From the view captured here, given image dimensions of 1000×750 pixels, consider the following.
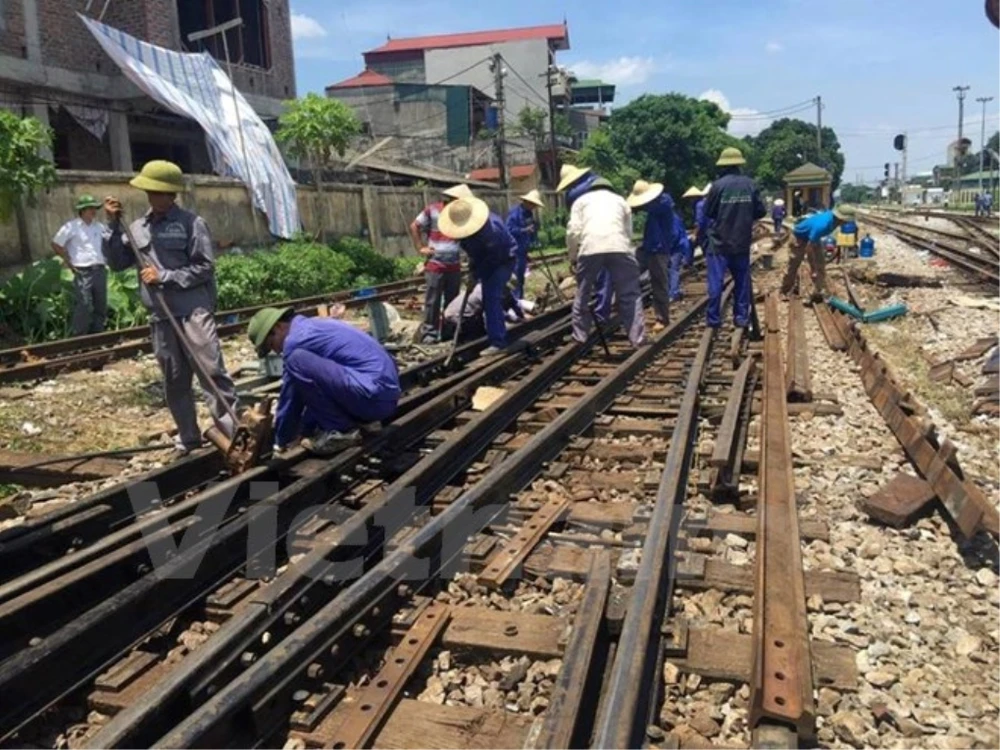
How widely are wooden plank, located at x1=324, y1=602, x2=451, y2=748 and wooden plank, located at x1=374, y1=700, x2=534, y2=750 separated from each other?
44 mm

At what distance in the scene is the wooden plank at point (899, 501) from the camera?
13.6ft

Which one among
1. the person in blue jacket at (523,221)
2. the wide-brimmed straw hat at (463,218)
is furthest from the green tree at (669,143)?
the wide-brimmed straw hat at (463,218)

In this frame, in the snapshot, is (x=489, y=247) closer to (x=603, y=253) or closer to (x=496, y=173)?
(x=603, y=253)

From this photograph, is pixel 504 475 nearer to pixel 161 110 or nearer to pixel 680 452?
pixel 680 452

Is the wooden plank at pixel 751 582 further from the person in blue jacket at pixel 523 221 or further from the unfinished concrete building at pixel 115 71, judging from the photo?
the unfinished concrete building at pixel 115 71

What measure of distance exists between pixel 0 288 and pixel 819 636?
37.1 ft

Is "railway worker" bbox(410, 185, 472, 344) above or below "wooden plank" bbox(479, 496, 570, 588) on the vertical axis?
above

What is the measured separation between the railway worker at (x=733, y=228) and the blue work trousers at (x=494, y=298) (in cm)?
245

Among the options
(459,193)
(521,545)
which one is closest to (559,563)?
(521,545)

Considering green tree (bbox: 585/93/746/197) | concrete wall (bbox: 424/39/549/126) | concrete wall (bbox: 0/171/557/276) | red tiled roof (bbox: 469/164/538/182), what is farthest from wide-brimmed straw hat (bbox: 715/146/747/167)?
concrete wall (bbox: 424/39/549/126)

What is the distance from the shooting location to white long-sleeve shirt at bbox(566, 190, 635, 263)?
8.47 meters

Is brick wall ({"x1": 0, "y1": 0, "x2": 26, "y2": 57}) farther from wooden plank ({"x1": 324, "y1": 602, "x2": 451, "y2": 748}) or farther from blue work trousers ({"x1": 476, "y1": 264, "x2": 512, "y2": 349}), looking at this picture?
wooden plank ({"x1": 324, "y1": 602, "x2": 451, "y2": 748})

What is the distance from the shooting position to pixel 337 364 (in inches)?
193

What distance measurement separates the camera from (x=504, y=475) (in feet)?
14.9
